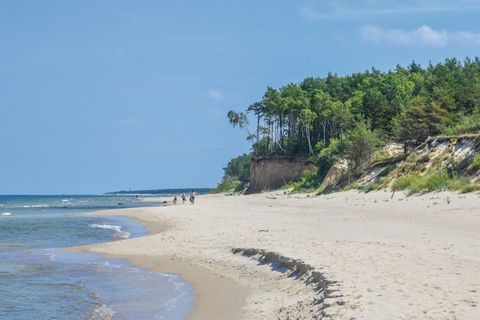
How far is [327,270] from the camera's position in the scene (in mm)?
11469

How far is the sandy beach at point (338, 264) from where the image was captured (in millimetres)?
8703

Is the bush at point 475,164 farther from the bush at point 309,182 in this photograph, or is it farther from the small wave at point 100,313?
the bush at point 309,182

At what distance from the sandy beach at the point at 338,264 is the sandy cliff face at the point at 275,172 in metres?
54.2

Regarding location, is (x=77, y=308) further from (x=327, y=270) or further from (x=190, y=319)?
(x=327, y=270)

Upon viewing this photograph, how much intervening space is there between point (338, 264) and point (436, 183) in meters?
20.2

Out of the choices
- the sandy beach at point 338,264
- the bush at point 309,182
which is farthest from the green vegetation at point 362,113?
the sandy beach at point 338,264

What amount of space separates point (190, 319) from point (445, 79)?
2582 inches

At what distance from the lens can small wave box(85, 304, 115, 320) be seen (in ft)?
38.2

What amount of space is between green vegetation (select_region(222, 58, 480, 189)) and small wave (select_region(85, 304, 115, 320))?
73.2 feet

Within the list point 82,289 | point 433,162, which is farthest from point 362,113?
point 82,289

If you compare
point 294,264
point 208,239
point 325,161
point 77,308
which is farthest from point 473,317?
point 325,161

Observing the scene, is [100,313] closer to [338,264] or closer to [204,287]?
[204,287]

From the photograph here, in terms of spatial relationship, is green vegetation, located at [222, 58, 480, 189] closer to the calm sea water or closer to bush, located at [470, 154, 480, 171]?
bush, located at [470, 154, 480, 171]

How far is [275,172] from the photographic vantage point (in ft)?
274
